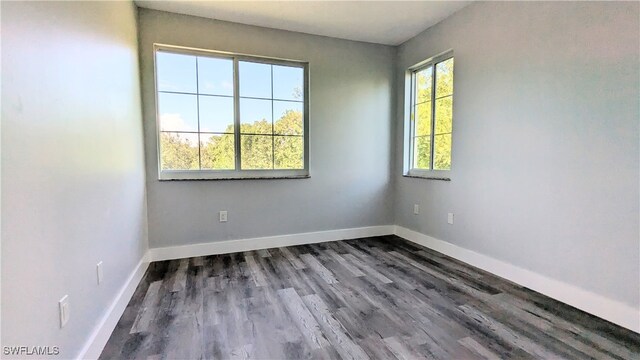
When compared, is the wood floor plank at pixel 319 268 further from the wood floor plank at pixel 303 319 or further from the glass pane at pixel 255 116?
the glass pane at pixel 255 116

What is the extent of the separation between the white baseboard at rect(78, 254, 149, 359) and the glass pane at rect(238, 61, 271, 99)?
2033 mm

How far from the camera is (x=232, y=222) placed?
10.6 ft

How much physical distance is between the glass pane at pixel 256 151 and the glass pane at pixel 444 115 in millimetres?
1881

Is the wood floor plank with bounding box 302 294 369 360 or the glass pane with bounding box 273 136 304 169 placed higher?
the glass pane with bounding box 273 136 304 169

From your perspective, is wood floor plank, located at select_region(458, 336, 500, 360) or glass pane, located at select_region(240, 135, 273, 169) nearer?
wood floor plank, located at select_region(458, 336, 500, 360)

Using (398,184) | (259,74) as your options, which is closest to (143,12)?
(259,74)

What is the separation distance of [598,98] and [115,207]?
3188 mm

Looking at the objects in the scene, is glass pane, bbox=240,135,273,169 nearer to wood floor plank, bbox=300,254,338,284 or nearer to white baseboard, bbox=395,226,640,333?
wood floor plank, bbox=300,254,338,284

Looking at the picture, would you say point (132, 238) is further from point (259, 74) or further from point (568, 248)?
point (568, 248)

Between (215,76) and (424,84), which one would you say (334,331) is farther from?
(424,84)

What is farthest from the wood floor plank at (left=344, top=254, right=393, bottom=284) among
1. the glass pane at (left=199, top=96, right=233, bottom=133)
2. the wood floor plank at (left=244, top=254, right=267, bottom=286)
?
the glass pane at (left=199, top=96, right=233, bottom=133)

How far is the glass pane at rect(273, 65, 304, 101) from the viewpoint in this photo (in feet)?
11.1

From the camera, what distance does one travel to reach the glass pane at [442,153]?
3136 millimetres

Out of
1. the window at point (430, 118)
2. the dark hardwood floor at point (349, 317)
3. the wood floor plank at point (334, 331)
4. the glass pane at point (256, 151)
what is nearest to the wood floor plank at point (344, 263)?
the dark hardwood floor at point (349, 317)
